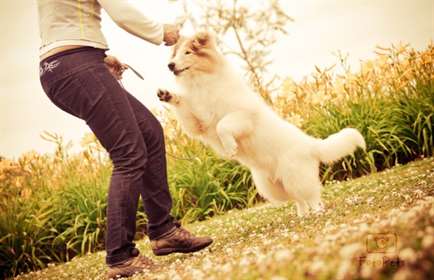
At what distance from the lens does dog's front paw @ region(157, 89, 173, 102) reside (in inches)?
118

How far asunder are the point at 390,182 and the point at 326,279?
241 centimetres

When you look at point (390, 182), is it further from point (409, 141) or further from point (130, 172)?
point (130, 172)

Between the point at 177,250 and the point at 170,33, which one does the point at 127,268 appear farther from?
the point at 170,33

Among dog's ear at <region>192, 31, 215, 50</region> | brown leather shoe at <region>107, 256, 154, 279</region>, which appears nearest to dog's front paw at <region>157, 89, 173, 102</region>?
dog's ear at <region>192, 31, 215, 50</region>

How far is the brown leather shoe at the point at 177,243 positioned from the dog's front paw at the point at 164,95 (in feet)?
2.89

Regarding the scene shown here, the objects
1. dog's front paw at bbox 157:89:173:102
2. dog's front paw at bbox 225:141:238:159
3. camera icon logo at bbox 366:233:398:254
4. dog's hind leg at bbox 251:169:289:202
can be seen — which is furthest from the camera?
dog's hind leg at bbox 251:169:289:202

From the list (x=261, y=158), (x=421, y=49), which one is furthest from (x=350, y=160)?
(x=261, y=158)

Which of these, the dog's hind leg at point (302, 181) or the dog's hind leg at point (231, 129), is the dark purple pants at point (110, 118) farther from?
the dog's hind leg at point (302, 181)

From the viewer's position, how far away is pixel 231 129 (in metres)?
2.89

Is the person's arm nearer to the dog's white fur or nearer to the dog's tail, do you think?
the dog's white fur

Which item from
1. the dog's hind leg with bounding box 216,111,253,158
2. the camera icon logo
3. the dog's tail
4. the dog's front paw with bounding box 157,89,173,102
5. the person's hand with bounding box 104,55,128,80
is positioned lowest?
the camera icon logo

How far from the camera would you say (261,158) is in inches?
121

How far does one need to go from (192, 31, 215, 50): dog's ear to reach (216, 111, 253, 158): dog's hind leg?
0.47m

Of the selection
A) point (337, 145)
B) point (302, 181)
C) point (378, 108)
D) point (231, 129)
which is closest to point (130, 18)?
point (231, 129)
